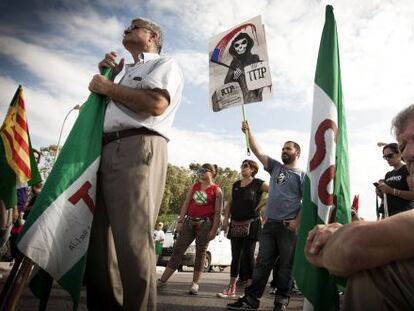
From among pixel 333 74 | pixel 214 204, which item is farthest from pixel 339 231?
pixel 214 204

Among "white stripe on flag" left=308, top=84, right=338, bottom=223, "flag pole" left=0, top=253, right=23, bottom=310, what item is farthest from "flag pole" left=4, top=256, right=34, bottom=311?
"white stripe on flag" left=308, top=84, right=338, bottom=223

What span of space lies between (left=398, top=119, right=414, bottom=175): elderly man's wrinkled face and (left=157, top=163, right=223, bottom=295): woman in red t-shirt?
14.9ft

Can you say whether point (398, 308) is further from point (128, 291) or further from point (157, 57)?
point (157, 57)

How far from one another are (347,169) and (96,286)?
187cm

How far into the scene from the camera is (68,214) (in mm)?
2393

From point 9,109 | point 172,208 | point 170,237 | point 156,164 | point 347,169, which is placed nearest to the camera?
point 156,164

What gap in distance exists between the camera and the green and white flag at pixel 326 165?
232cm

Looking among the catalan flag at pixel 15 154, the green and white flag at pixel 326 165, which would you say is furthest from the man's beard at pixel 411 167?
the catalan flag at pixel 15 154

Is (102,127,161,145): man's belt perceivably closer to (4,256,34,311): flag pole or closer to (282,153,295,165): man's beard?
(4,256,34,311): flag pole

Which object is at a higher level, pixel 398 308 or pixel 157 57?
pixel 157 57

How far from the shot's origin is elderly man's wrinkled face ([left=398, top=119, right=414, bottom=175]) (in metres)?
1.56

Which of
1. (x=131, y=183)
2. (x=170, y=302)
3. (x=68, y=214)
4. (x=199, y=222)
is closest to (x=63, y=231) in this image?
(x=68, y=214)

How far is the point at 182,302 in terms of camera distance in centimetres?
484

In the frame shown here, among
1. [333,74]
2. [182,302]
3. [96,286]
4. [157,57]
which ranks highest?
[157,57]
